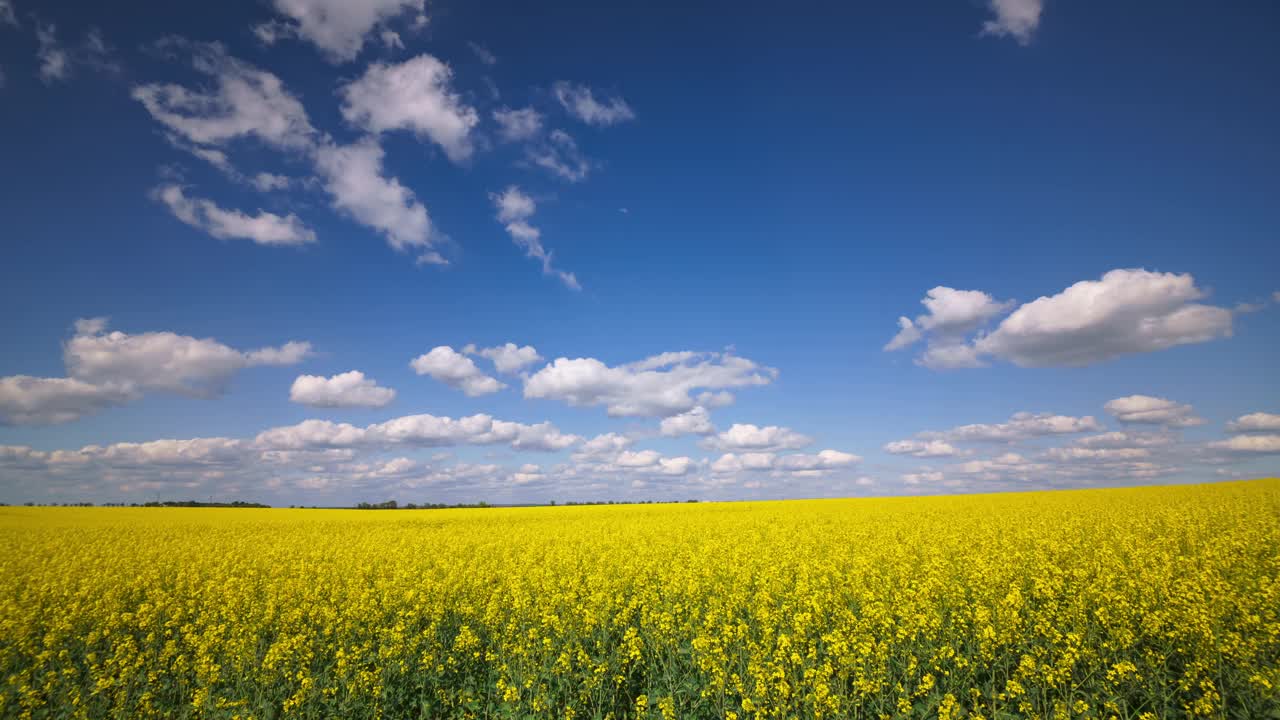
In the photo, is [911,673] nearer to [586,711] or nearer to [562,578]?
[586,711]

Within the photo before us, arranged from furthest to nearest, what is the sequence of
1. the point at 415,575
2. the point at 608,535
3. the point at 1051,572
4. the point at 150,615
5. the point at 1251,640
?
the point at 608,535, the point at 415,575, the point at 1051,572, the point at 150,615, the point at 1251,640

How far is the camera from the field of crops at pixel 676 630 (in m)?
6.70

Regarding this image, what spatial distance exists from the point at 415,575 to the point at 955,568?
12.3 meters

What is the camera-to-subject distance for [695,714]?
6.60m

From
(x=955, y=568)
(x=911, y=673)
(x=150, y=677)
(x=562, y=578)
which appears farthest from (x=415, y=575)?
(x=955, y=568)

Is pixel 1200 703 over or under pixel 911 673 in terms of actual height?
over

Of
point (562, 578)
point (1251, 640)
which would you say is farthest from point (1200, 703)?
point (562, 578)

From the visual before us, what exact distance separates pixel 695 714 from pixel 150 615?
33.9 ft

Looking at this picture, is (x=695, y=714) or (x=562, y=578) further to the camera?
(x=562, y=578)

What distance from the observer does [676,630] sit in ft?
28.2

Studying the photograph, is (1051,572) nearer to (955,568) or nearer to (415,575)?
(955,568)

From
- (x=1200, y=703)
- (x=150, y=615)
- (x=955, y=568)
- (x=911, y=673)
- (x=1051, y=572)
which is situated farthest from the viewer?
(x=955, y=568)

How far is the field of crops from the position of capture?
6.70m

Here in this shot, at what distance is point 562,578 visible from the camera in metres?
11.8
